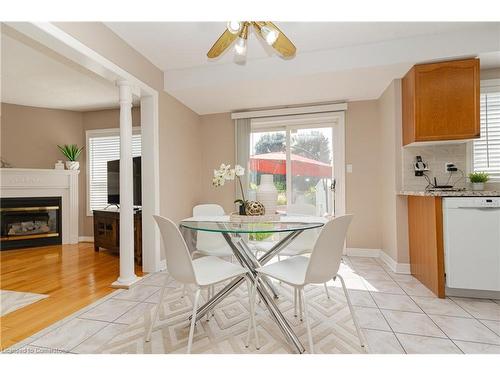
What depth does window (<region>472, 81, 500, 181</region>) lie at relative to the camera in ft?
9.66

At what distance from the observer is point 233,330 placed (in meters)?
1.83

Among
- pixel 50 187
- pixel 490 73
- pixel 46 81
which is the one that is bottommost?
A: pixel 50 187

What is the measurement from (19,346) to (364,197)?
3921 millimetres

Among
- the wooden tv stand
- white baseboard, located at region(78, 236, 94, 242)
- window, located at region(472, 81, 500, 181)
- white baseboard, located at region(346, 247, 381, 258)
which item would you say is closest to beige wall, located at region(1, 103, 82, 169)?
white baseboard, located at region(78, 236, 94, 242)

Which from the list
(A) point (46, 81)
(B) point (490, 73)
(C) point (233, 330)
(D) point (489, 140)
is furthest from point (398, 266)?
(A) point (46, 81)

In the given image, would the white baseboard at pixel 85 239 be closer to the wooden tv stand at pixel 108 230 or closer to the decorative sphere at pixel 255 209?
the wooden tv stand at pixel 108 230

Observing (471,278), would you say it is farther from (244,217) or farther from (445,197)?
(244,217)

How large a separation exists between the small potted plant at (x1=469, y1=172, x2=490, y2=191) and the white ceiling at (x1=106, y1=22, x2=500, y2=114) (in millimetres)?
1218

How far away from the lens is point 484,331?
1779mm

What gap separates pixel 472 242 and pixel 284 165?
253 centimetres

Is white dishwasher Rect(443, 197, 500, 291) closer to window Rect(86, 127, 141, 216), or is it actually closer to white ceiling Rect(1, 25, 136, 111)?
white ceiling Rect(1, 25, 136, 111)

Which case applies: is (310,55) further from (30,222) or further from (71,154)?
(30,222)

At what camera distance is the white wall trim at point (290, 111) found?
3.77 m
